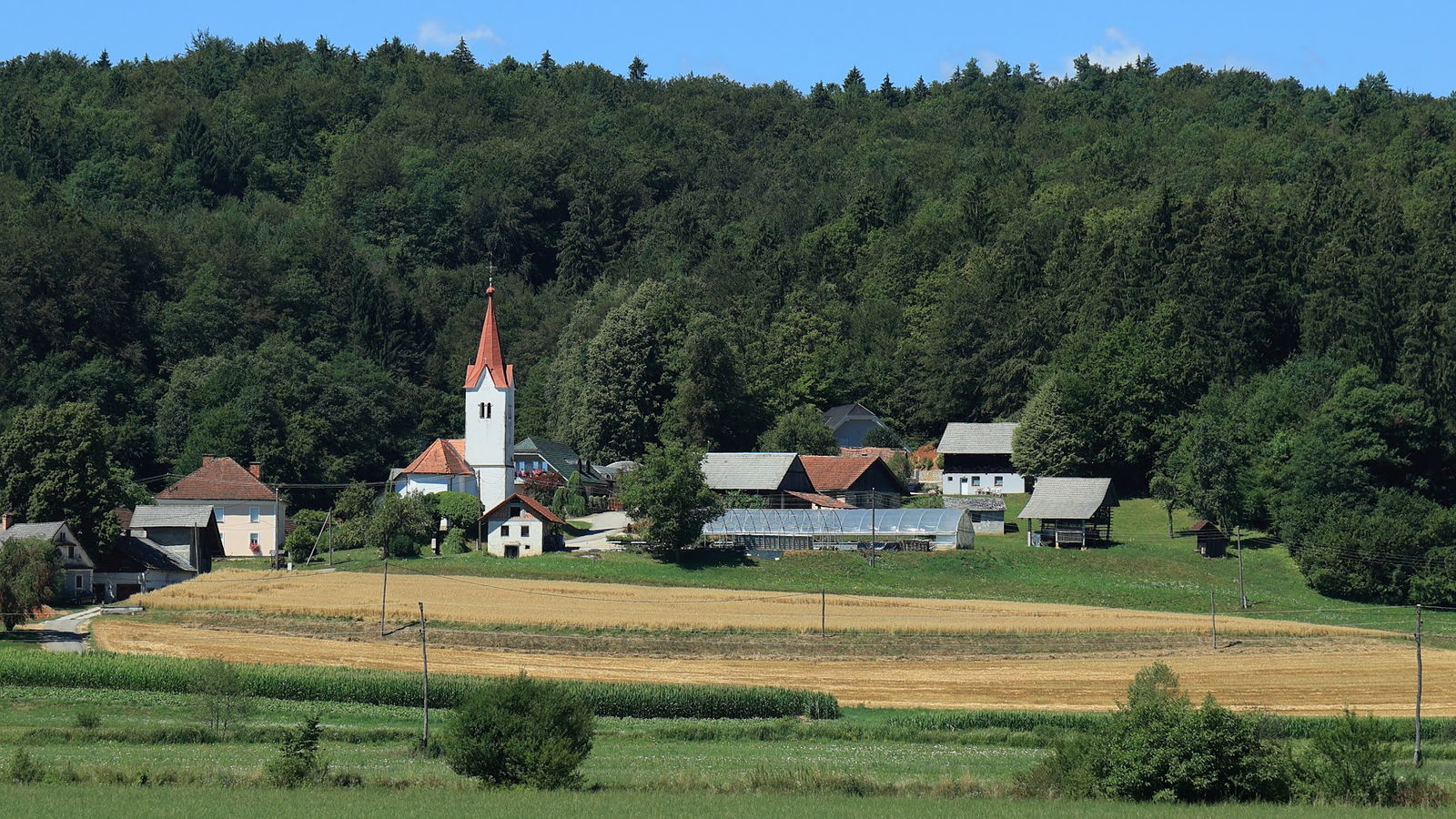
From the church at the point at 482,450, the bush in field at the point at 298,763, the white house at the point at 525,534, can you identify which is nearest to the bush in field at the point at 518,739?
the bush in field at the point at 298,763

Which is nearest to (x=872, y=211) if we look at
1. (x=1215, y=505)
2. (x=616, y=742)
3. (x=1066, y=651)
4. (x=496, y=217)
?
(x=496, y=217)

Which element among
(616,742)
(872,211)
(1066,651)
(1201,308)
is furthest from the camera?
(872,211)

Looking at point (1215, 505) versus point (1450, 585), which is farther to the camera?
point (1215, 505)

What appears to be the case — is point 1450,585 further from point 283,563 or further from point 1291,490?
point 283,563

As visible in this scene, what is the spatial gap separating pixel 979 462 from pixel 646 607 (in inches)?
1428

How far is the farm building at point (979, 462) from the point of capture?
99.0 metres

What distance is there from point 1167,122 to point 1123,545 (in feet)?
282

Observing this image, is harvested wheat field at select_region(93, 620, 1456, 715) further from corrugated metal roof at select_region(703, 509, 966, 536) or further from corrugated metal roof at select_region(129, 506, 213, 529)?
corrugated metal roof at select_region(703, 509, 966, 536)

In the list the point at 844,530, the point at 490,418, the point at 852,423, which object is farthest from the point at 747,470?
the point at 852,423

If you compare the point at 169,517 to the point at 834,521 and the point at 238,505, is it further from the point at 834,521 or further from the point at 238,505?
the point at 834,521

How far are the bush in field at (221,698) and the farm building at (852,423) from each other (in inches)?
2608

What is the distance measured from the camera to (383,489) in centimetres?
10025

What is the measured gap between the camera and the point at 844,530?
83688 mm

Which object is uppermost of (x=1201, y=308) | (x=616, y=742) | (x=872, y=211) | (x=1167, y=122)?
(x=1167, y=122)
